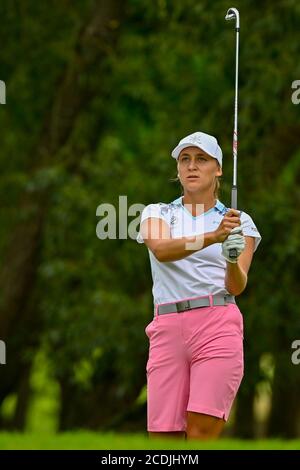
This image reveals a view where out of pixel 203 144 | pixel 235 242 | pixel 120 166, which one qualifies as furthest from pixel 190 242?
pixel 120 166

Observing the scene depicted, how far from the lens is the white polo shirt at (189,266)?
5934 mm

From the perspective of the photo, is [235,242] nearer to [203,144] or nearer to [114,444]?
[203,144]

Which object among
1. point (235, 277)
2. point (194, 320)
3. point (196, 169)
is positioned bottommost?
point (194, 320)

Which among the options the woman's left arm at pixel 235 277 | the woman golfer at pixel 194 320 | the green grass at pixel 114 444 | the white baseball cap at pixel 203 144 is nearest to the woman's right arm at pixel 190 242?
the woman golfer at pixel 194 320

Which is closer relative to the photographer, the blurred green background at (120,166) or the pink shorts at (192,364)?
the pink shorts at (192,364)

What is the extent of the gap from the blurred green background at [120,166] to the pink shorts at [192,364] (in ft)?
23.2

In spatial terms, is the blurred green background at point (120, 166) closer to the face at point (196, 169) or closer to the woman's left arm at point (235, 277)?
the face at point (196, 169)

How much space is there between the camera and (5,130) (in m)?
16.1

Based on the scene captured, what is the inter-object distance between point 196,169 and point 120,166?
7911 millimetres

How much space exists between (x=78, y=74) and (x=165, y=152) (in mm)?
1609

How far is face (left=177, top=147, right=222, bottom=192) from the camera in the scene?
6.11 meters

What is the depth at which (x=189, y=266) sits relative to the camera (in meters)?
5.97
